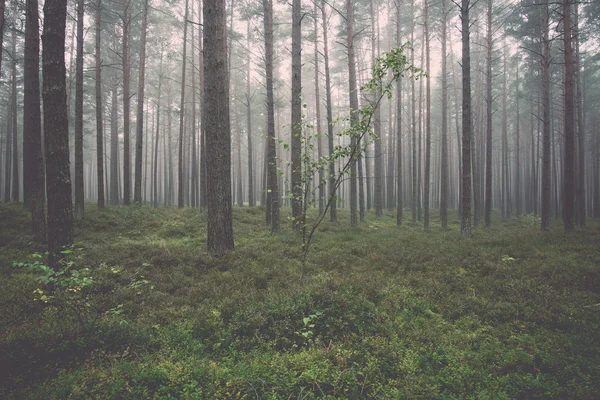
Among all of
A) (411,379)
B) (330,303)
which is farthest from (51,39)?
(411,379)

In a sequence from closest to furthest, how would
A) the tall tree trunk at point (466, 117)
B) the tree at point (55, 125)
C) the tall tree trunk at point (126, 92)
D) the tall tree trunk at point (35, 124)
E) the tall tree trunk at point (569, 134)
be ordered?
the tree at point (55, 125), the tall tree trunk at point (35, 124), the tall tree trunk at point (569, 134), the tall tree trunk at point (466, 117), the tall tree trunk at point (126, 92)

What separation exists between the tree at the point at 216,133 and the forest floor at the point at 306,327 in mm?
809

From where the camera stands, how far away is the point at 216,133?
7.75m

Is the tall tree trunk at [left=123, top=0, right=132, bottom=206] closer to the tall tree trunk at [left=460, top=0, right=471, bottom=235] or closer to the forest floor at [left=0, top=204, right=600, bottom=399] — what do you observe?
the forest floor at [left=0, top=204, right=600, bottom=399]

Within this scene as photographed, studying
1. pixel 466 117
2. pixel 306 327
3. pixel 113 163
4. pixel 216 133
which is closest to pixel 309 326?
pixel 306 327

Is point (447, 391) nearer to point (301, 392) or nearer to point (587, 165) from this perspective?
point (301, 392)

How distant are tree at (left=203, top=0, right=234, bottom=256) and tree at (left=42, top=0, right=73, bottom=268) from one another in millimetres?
3026

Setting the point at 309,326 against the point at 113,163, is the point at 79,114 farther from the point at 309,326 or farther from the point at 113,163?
the point at 309,326

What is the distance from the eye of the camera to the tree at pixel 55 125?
5.20 m

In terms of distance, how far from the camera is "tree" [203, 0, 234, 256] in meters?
7.57

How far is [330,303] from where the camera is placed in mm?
4965

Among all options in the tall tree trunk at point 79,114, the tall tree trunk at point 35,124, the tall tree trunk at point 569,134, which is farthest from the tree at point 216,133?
the tall tree trunk at point 569,134

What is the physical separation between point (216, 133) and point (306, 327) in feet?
18.5

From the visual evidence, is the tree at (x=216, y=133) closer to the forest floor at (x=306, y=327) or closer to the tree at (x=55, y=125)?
the forest floor at (x=306, y=327)
